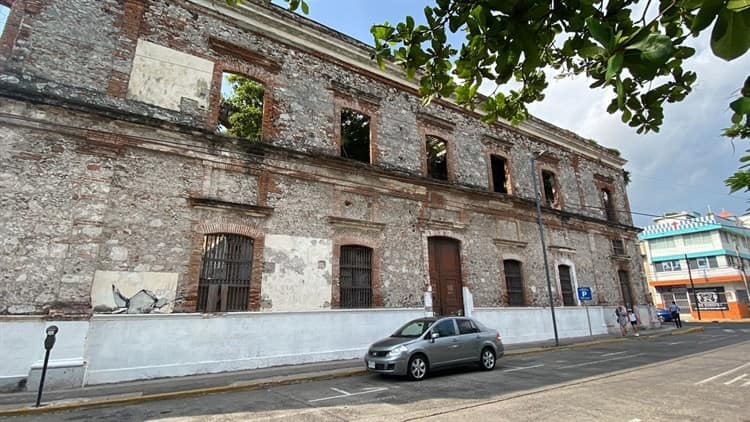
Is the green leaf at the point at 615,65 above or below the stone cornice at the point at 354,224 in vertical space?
below

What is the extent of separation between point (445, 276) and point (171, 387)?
29.8 ft

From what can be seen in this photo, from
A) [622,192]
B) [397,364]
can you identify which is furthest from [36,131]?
[622,192]

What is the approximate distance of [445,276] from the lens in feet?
43.7

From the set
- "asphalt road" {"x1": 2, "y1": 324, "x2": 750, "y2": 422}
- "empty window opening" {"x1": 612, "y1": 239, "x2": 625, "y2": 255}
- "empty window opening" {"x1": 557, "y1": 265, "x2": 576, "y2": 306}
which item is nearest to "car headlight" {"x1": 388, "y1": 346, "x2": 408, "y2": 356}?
"asphalt road" {"x1": 2, "y1": 324, "x2": 750, "y2": 422}

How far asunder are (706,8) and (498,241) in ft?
47.0

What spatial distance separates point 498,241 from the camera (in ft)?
49.3

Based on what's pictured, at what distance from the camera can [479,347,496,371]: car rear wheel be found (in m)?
9.00

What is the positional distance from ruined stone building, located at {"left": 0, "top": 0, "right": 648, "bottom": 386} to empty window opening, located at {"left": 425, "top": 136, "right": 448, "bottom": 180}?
1.27 metres

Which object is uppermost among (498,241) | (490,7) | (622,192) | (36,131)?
(622,192)

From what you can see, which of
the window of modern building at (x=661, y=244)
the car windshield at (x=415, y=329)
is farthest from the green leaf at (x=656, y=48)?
the window of modern building at (x=661, y=244)

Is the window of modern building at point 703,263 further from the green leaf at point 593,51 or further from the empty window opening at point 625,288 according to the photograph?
the green leaf at point 593,51

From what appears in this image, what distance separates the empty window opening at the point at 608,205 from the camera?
21.4 meters

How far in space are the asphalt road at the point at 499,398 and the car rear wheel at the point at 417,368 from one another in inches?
7.2

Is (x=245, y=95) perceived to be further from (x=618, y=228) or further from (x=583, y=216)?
(x=618, y=228)
